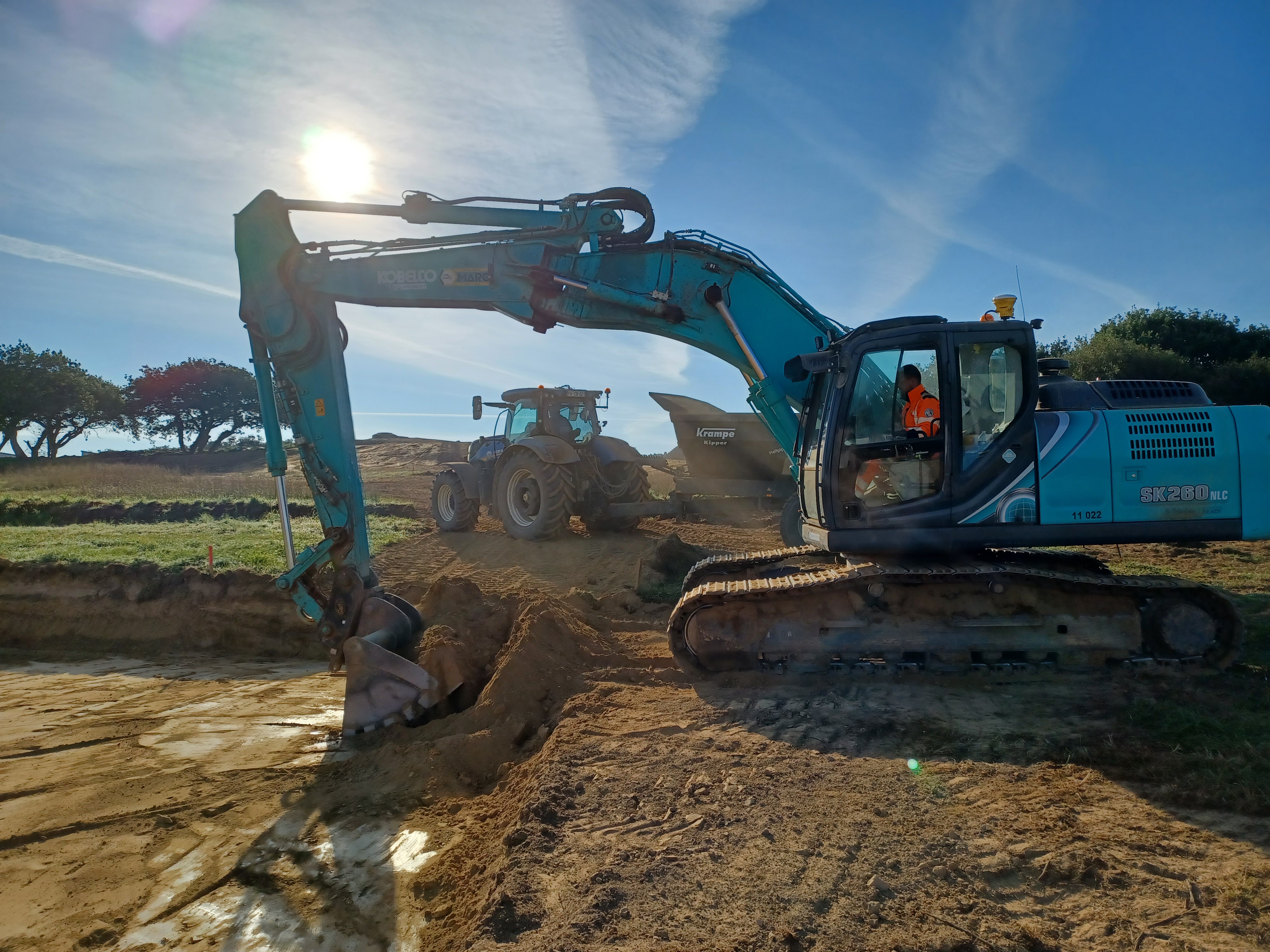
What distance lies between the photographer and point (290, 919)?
10.3 feet

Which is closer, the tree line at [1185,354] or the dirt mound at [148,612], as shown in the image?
the dirt mound at [148,612]

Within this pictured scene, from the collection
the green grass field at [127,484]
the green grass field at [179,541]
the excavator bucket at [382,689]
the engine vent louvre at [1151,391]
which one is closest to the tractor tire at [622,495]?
the green grass field at [179,541]

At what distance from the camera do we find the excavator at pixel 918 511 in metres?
5.32

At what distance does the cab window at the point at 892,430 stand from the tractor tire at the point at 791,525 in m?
4.16

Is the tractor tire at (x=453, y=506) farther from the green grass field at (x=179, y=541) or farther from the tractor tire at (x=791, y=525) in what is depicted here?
the tractor tire at (x=791, y=525)

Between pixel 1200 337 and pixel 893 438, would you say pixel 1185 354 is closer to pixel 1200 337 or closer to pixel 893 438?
pixel 1200 337

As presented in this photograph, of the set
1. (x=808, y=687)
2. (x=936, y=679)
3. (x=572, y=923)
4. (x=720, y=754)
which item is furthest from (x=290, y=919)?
(x=936, y=679)

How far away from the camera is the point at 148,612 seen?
8.85 metres

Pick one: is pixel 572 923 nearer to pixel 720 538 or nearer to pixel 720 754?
pixel 720 754

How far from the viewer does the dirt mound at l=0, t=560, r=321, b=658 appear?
8539 millimetres

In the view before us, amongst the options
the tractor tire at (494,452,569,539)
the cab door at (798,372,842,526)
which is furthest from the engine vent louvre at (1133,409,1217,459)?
the tractor tire at (494,452,569,539)

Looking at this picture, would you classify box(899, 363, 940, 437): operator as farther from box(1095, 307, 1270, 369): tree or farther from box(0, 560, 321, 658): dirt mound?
box(1095, 307, 1270, 369): tree

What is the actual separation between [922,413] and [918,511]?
0.69 m

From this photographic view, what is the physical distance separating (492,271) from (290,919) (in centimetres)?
506
